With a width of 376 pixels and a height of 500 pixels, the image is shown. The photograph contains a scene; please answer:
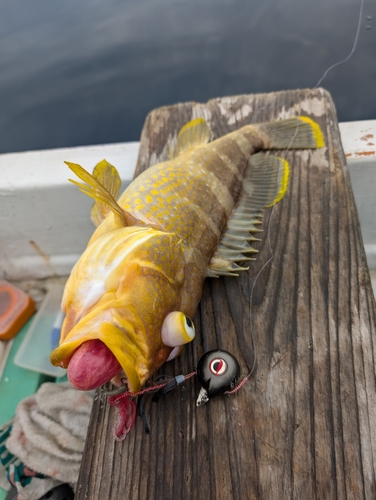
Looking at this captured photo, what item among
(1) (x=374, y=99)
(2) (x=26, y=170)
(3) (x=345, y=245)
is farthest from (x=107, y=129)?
(3) (x=345, y=245)

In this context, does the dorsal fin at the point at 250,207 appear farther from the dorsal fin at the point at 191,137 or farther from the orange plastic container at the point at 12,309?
the orange plastic container at the point at 12,309

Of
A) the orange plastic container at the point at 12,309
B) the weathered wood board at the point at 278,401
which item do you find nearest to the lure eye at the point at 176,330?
the weathered wood board at the point at 278,401

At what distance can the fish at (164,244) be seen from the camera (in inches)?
40.7

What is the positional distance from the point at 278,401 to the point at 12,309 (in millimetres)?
2319

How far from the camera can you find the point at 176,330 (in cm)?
112

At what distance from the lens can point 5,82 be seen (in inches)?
185

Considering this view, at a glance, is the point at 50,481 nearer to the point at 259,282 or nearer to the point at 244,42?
the point at 259,282

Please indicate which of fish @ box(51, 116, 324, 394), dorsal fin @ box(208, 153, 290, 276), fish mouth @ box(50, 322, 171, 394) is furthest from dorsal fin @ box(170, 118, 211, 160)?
fish mouth @ box(50, 322, 171, 394)

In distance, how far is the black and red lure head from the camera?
1261 mm

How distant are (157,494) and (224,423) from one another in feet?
1.10

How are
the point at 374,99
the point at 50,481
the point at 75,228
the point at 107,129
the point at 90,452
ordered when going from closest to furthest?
the point at 90,452, the point at 50,481, the point at 75,228, the point at 374,99, the point at 107,129

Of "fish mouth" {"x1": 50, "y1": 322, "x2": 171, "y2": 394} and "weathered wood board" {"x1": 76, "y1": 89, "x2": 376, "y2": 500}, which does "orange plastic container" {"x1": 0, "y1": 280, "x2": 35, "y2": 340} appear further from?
"fish mouth" {"x1": 50, "y1": 322, "x2": 171, "y2": 394}

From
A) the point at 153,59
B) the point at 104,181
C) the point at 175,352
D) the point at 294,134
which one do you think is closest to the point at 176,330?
the point at 175,352

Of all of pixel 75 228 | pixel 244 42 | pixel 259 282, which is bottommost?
pixel 259 282
